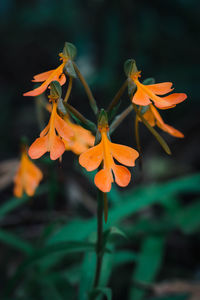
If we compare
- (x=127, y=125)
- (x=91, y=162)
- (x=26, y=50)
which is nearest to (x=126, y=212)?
(x=91, y=162)

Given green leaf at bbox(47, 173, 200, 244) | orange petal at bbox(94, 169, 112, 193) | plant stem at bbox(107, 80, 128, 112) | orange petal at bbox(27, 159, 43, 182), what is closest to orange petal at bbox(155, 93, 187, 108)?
plant stem at bbox(107, 80, 128, 112)

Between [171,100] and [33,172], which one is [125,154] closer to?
[171,100]

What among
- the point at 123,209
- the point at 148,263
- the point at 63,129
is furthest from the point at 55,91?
the point at 148,263

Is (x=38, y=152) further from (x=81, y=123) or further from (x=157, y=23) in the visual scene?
(x=157, y=23)

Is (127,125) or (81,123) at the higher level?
(81,123)

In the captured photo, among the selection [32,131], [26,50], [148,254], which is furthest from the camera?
[26,50]

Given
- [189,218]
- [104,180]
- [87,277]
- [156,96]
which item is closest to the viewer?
[104,180]

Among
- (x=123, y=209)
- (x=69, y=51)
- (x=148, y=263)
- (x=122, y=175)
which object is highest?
(x=69, y=51)

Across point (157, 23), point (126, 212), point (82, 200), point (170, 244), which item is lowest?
point (170, 244)
